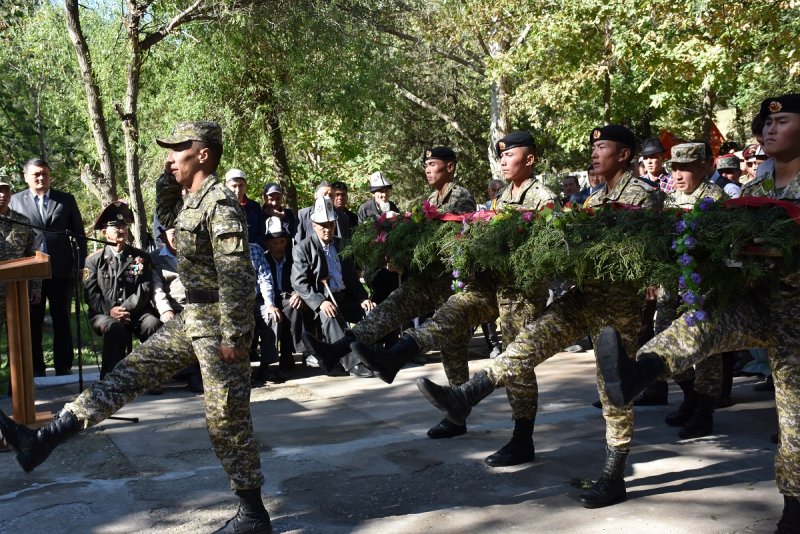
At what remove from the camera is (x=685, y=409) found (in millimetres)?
6902

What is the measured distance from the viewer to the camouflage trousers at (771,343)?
4309 millimetres

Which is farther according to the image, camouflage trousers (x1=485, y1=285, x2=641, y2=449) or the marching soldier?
camouflage trousers (x1=485, y1=285, x2=641, y2=449)

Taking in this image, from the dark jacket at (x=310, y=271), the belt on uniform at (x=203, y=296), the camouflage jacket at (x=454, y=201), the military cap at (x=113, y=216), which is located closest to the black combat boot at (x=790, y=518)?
the belt on uniform at (x=203, y=296)

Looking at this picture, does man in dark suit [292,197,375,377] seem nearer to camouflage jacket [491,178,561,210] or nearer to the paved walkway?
the paved walkway

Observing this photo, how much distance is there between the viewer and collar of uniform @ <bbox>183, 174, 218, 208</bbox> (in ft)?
15.2

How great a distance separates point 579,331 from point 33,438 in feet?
10.5

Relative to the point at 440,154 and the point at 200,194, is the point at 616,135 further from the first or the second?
the point at 200,194

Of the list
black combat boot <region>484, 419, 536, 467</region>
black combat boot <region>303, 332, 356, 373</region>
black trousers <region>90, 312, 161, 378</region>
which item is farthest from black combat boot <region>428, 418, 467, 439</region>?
black trousers <region>90, 312, 161, 378</region>

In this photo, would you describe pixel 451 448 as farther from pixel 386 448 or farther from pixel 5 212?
pixel 5 212

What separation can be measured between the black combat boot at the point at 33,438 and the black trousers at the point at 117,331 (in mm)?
3823

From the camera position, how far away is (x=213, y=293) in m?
4.62

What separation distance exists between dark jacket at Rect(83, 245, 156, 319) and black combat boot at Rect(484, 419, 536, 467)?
14.3 feet

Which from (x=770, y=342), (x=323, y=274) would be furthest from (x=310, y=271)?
(x=770, y=342)

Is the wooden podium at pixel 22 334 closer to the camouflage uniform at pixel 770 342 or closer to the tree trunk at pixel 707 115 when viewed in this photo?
the camouflage uniform at pixel 770 342
